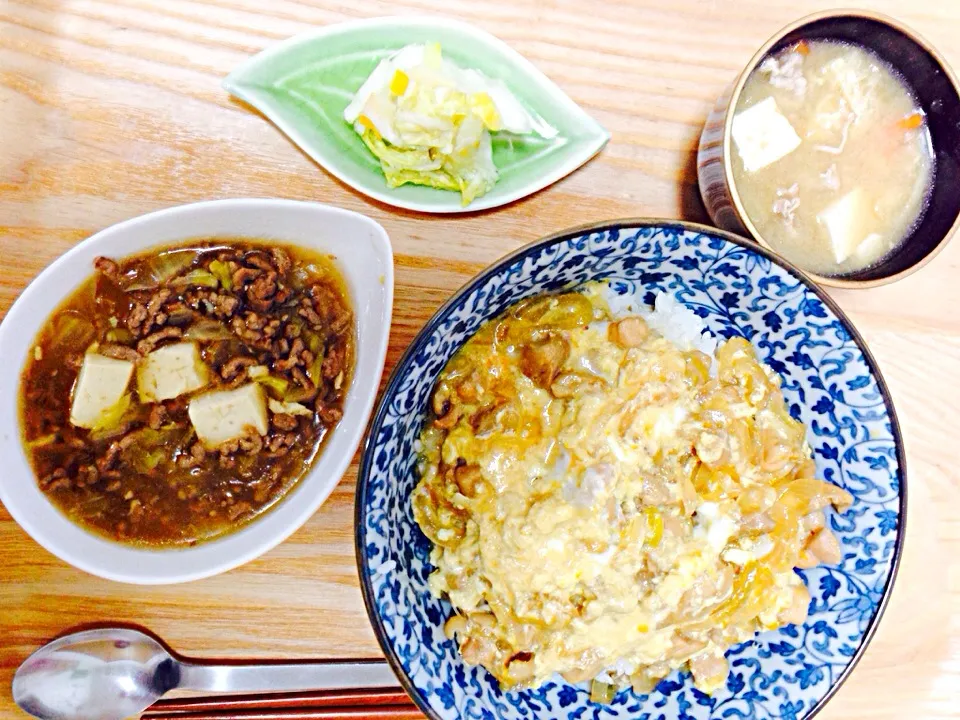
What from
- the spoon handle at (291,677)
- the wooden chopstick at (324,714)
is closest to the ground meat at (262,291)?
the spoon handle at (291,677)

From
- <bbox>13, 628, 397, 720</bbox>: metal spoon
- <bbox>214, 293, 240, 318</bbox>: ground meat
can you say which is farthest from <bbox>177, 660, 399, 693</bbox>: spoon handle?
<bbox>214, 293, 240, 318</bbox>: ground meat

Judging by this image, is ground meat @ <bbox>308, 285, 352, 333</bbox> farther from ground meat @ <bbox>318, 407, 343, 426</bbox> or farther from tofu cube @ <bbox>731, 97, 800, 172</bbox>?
tofu cube @ <bbox>731, 97, 800, 172</bbox>

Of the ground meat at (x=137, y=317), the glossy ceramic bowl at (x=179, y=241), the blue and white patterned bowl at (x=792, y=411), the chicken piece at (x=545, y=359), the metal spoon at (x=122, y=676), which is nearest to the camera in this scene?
the blue and white patterned bowl at (x=792, y=411)

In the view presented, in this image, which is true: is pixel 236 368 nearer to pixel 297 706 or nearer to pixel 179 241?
pixel 179 241

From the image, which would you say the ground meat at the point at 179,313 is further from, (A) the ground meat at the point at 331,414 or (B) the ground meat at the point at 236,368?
(A) the ground meat at the point at 331,414

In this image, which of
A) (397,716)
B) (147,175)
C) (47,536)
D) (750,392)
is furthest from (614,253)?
(47,536)

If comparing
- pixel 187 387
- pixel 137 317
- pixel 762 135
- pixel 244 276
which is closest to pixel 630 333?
pixel 762 135

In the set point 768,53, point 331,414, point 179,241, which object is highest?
point 768,53
